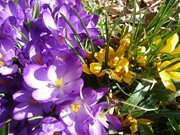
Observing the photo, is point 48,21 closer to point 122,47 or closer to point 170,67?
point 122,47

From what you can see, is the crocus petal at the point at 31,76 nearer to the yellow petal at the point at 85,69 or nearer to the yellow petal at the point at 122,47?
the yellow petal at the point at 85,69

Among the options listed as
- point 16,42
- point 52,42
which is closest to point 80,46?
point 52,42

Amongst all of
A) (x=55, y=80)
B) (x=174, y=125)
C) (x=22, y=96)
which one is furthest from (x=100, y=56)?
(x=174, y=125)

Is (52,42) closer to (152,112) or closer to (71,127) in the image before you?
(71,127)

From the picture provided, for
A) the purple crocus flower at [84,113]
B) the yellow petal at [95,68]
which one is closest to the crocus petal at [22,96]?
the purple crocus flower at [84,113]

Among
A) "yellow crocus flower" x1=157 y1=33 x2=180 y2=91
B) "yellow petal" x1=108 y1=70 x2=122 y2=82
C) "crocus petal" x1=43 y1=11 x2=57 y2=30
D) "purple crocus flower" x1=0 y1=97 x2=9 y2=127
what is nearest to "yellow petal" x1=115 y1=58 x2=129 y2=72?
"yellow petal" x1=108 y1=70 x2=122 y2=82
